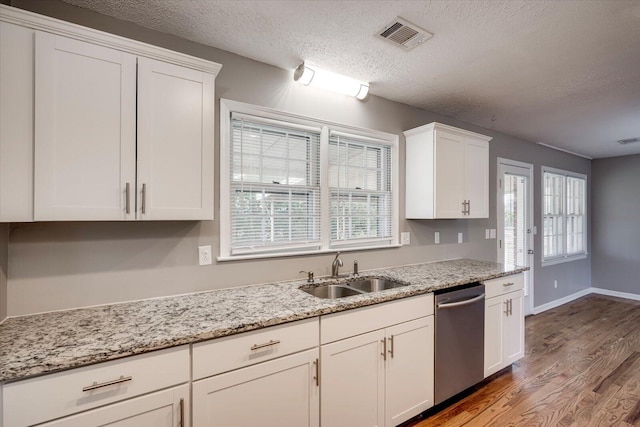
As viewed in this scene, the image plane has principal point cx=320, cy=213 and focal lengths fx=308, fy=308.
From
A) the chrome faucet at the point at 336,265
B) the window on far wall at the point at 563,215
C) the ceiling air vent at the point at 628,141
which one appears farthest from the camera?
the window on far wall at the point at 563,215

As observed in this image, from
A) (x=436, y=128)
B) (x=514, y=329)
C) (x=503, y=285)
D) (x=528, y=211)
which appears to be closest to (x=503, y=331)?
(x=514, y=329)

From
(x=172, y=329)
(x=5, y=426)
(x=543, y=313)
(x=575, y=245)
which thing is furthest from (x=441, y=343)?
(x=575, y=245)

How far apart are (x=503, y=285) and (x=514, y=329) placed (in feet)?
1.58

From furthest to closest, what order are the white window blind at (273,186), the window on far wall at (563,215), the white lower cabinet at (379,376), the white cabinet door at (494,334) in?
the window on far wall at (563,215) → the white cabinet door at (494,334) → the white window blind at (273,186) → the white lower cabinet at (379,376)

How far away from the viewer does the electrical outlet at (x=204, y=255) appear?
196 centimetres

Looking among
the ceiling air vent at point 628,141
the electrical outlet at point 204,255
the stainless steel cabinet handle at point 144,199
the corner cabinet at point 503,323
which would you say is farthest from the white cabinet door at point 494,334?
the ceiling air vent at point 628,141

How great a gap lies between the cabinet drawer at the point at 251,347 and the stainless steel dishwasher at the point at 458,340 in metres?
1.07

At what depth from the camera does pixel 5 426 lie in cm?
104

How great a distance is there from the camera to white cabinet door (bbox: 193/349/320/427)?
1.37m

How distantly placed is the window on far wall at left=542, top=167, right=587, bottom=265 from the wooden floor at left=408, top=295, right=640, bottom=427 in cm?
129

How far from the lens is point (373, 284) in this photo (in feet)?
8.27

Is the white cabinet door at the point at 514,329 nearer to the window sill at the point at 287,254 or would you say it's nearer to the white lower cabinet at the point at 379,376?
the white lower cabinet at the point at 379,376

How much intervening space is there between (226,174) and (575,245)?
20.6 ft

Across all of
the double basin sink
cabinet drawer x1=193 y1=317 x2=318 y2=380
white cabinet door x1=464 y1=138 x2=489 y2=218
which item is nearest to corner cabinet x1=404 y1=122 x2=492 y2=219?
white cabinet door x1=464 y1=138 x2=489 y2=218
